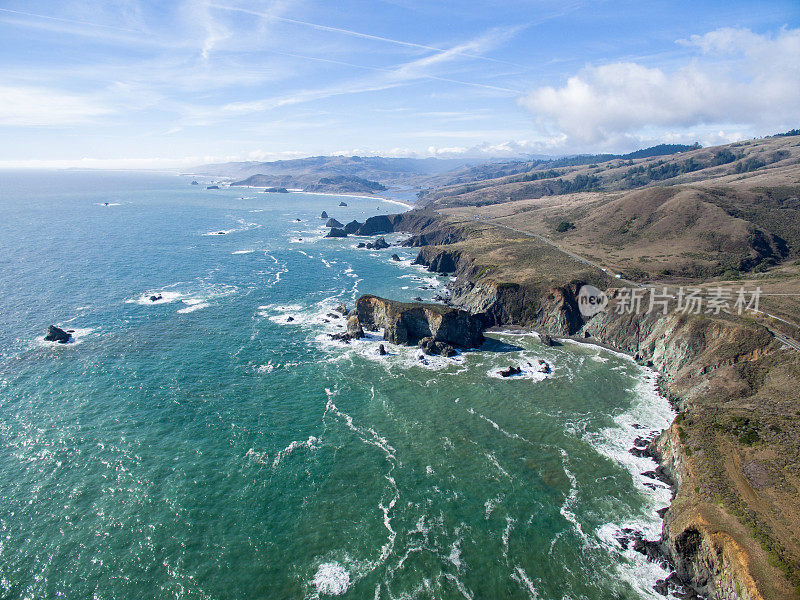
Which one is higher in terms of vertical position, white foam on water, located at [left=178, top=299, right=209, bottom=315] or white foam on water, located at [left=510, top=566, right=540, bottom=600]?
white foam on water, located at [left=178, top=299, right=209, bottom=315]

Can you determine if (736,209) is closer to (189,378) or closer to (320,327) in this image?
(320,327)

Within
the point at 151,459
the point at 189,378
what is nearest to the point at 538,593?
the point at 151,459

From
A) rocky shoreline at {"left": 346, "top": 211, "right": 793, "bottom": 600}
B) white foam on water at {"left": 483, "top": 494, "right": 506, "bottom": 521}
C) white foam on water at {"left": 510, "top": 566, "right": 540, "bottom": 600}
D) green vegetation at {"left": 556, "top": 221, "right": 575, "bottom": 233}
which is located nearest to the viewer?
rocky shoreline at {"left": 346, "top": 211, "right": 793, "bottom": 600}

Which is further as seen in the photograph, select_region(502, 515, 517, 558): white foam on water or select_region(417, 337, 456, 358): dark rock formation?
Answer: select_region(417, 337, 456, 358): dark rock formation

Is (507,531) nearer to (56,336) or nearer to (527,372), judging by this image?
(527,372)

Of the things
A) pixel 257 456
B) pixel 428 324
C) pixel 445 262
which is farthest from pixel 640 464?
pixel 445 262

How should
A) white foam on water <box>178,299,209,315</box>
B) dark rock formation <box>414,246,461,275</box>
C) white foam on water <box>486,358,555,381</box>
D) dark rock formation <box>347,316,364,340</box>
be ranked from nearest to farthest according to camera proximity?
white foam on water <box>486,358,555,381</box> → dark rock formation <box>347,316,364,340</box> → white foam on water <box>178,299,209,315</box> → dark rock formation <box>414,246,461,275</box>

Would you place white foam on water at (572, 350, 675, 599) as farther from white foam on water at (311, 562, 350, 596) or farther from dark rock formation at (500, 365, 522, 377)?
white foam on water at (311, 562, 350, 596)

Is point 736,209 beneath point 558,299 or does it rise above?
above

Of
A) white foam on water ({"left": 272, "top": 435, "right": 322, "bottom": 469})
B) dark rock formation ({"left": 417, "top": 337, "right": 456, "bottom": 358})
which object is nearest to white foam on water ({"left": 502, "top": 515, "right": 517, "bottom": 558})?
white foam on water ({"left": 272, "top": 435, "right": 322, "bottom": 469})
